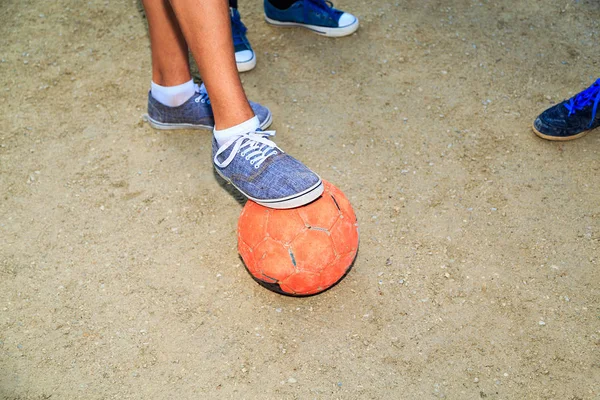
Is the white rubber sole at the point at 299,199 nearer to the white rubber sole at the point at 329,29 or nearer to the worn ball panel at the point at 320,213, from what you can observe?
the worn ball panel at the point at 320,213

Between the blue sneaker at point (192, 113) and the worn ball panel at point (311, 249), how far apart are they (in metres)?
0.91

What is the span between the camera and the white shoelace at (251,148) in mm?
1997

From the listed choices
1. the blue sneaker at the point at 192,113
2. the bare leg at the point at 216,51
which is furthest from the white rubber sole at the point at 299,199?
the blue sneaker at the point at 192,113

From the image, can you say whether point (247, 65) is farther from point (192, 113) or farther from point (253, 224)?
point (253, 224)

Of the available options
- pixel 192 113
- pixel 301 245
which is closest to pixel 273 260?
pixel 301 245

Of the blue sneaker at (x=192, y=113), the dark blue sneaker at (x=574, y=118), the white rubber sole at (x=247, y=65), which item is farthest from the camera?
the white rubber sole at (x=247, y=65)

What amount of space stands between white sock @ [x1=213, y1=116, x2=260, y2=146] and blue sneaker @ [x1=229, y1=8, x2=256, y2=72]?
3.16 ft

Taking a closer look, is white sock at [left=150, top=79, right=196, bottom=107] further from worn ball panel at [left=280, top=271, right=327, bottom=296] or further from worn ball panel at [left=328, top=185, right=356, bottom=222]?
worn ball panel at [left=280, top=271, right=327, bottom=296]

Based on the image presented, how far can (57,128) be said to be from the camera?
2.81m

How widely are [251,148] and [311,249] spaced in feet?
1.44

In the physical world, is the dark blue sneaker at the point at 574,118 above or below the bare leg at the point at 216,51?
below

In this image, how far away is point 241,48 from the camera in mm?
2988

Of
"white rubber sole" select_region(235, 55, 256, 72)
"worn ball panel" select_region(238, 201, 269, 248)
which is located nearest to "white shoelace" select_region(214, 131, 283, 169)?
"worn ball panel" select_region(238, 201, 269, 248)

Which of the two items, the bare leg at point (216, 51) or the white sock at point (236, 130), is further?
the white sock at point (236, 130)
